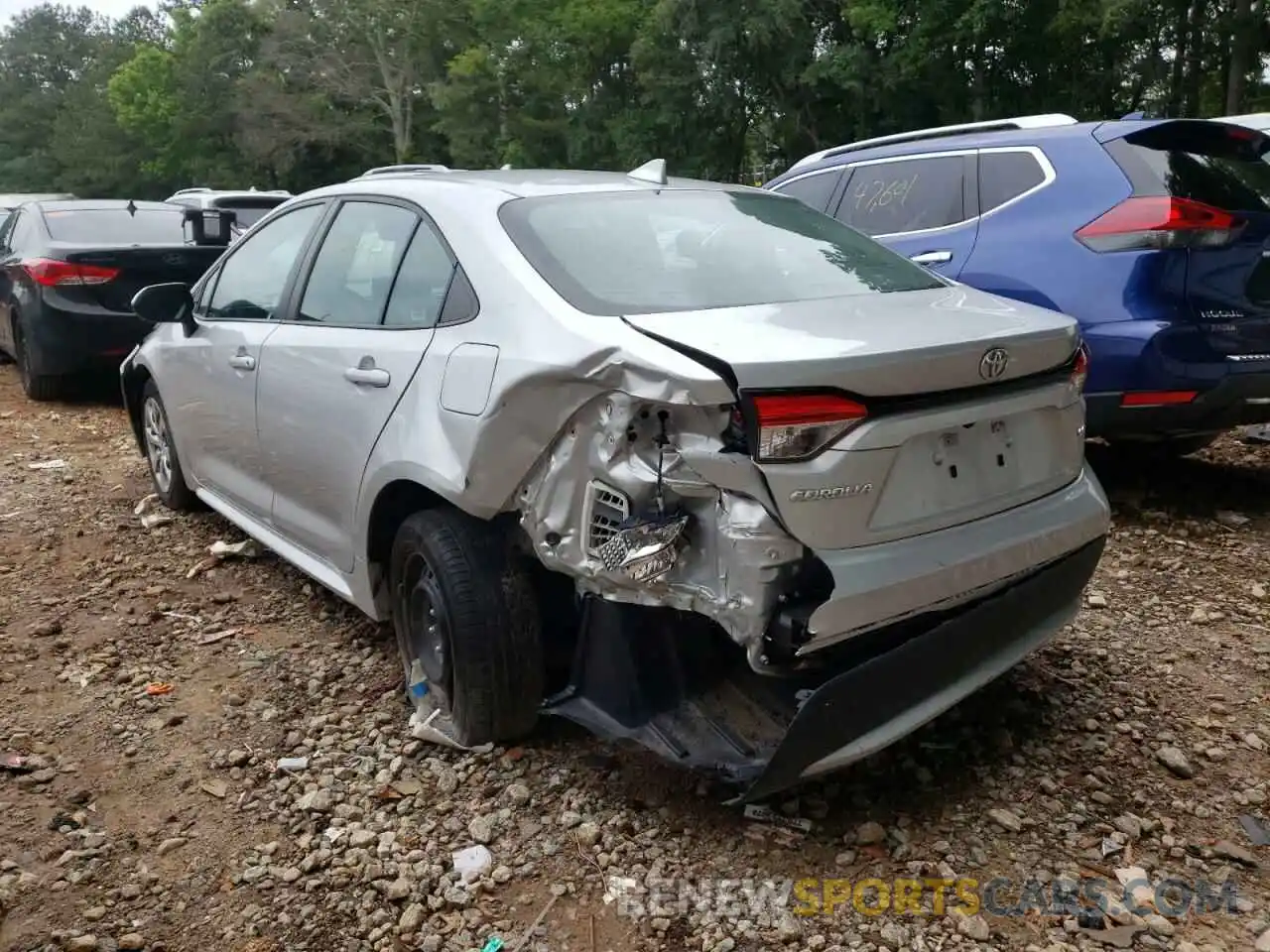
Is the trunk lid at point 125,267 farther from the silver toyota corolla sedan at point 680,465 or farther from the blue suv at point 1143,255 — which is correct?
the blue suv at point 1143,255

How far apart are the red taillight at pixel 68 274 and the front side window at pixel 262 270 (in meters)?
3.95

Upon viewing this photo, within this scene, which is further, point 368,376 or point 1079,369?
point 368,376

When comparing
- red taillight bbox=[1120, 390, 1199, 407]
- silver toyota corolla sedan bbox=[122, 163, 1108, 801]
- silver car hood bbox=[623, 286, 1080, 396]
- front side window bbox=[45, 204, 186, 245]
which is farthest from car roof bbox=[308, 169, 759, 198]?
front side window bbox=[45, 204, 186, 245]

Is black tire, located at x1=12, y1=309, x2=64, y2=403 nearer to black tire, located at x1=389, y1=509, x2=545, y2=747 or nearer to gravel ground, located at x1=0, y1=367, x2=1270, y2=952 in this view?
gravel ground, located at x1=0, y1=367, x2=1270, y2=952

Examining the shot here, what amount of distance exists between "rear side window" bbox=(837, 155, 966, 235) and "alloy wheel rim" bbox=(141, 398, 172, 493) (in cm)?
367

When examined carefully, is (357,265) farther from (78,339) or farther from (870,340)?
(78,339)

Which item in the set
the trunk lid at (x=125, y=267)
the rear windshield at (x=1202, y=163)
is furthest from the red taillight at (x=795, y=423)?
the trunk lid at (x=125, y=267)

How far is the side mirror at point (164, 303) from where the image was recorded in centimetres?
426

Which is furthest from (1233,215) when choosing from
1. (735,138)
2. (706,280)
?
(735,138)

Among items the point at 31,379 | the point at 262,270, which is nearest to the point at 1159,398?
the point at 262,270

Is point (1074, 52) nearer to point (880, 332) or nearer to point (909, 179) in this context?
point (909, 179)

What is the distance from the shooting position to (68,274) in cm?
776

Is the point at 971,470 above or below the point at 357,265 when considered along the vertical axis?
below

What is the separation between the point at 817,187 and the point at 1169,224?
2365 millimetres
